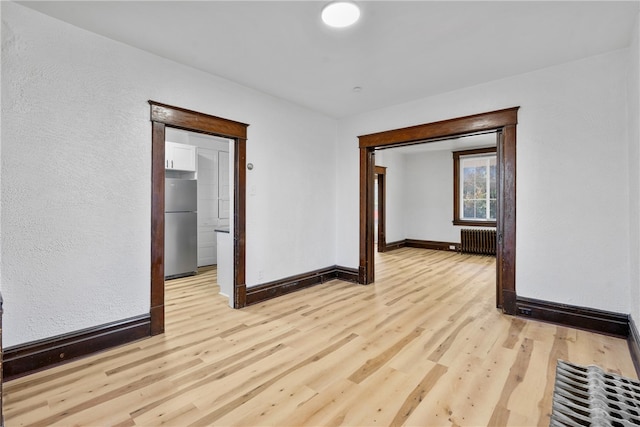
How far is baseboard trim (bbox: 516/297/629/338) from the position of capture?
2828 millimetres

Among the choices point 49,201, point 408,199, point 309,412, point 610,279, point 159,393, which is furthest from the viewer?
point 408,199

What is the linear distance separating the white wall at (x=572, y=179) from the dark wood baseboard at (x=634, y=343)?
24 cm

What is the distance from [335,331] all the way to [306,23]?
2.71 m

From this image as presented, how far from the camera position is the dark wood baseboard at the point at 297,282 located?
12.6 ft

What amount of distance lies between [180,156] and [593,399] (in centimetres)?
593

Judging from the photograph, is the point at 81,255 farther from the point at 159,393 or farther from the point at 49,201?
the point at 159,393

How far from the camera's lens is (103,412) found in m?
1.82

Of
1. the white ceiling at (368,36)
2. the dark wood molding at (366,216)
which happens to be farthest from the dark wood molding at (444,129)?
the white ceiling at (368,36)

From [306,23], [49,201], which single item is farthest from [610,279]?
[49,201]

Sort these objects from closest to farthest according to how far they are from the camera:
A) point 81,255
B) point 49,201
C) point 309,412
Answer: point 309,412 → point 49,201 → point 81,255

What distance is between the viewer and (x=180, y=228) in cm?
523

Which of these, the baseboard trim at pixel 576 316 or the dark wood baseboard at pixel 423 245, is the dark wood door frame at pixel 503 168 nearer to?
the baseboard trim at pixel 576 316

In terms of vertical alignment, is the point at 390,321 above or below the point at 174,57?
→ below

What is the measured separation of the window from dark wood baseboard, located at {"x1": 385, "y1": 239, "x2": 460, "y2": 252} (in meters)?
0.62
